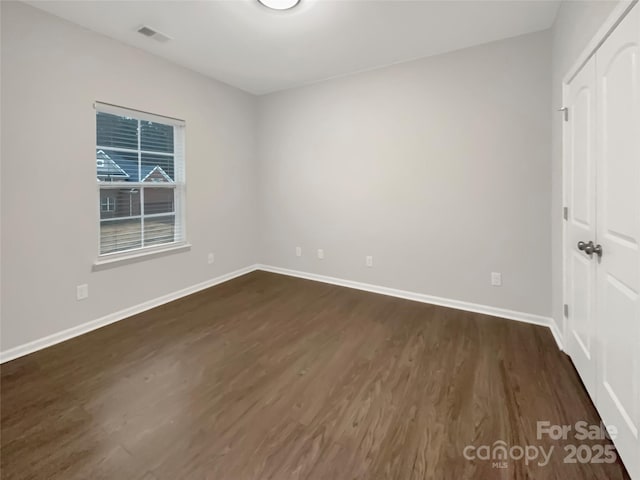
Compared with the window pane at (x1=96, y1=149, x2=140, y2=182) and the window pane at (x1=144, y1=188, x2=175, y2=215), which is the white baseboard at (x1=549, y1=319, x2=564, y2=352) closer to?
the window pane at (x1=144, y1=188, x2=175, y2=215)

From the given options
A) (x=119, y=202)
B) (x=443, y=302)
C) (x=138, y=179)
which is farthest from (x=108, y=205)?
(x=443, y=302)

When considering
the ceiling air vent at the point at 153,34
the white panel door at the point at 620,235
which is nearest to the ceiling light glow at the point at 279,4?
the ceiling air vent at the point at 153,34

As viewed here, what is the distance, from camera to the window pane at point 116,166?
294cm

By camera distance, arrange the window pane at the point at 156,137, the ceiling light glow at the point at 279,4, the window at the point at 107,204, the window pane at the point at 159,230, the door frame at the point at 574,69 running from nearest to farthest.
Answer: the door frame at the point at 574,69 < the ceiling light glow at the point at 279,4 < the window at the point at 107,204 < the window pane at the point at 156,137 < the window pane at the point at 159,230

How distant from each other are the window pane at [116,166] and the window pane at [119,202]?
4.5 inches

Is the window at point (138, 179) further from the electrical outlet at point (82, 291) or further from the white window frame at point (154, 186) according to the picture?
the electrical outlet at point (82, 291)

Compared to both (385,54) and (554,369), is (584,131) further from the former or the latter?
(385,54)

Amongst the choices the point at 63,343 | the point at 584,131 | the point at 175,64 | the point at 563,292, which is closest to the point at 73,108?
the point at 175,64

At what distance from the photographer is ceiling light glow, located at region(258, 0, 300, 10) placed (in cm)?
230

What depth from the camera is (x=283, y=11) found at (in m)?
2.45

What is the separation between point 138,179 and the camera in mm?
3314

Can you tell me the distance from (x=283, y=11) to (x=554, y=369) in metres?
3.41

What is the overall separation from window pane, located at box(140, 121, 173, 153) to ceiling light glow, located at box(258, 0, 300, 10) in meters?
1.88

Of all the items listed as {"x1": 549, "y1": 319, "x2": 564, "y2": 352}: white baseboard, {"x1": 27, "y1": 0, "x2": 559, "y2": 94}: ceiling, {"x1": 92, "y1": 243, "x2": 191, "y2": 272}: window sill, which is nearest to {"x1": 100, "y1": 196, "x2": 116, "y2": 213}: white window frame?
{"x1": 92, "y1": 243, "x2": 191, "y2": 272}: window sill
